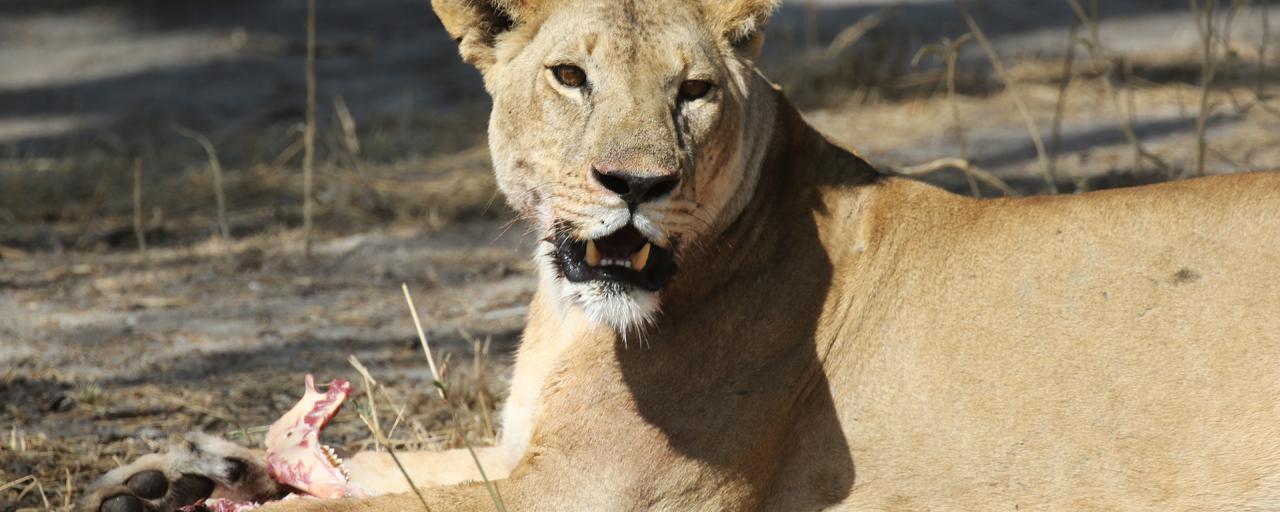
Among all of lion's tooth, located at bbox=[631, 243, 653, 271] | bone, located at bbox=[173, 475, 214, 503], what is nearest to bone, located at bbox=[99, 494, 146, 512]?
bone, located at bbox=[173, 475, 214, 503]

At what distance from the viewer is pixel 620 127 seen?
8.89 feet

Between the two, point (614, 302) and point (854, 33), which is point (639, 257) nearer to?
point (614, 302)

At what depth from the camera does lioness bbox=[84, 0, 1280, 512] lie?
2.77 metres

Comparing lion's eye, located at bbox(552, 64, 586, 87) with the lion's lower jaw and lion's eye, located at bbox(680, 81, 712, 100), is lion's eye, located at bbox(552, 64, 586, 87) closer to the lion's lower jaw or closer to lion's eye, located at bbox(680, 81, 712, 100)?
lion's eye, located at bbox(680, 81, 712, 100)

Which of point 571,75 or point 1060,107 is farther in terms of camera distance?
point 1060,107

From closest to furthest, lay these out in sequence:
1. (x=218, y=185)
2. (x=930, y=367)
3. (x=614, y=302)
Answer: (x=614, y=302) → (x=930, y=367) → (x=218, y=185)

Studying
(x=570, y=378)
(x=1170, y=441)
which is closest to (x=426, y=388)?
(x=570, y=378)

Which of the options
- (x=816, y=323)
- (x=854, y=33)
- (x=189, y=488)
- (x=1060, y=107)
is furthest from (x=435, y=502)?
(x=854, y=33)

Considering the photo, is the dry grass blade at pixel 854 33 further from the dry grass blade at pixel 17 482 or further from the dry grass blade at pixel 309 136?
the dry grass blade at pixel 17 482

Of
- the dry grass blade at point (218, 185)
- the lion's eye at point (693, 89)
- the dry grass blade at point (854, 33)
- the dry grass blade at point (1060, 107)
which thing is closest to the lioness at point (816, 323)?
the lion's eye at point (693, 89)

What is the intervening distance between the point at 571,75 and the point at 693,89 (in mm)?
247

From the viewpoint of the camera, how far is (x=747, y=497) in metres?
2.88

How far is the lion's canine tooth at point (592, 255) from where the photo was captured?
267 cm

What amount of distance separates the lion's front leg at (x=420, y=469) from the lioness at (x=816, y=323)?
296 mm
